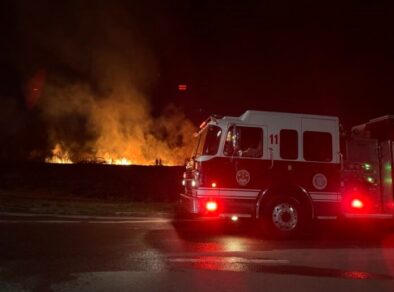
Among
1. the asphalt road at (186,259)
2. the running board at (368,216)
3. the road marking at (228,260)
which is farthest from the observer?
the running board at (368,216)

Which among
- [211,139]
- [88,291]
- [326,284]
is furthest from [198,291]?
[211,139]

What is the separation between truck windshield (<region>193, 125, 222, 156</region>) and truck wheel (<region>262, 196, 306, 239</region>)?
5.15 ft

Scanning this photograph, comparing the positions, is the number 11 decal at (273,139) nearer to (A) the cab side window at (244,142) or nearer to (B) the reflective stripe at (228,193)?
(A) the cab side window at (244,142)

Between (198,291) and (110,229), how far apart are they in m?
5.56

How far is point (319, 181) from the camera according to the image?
10.4 metres

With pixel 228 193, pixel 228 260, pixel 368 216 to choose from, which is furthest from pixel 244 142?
pixel 228 260

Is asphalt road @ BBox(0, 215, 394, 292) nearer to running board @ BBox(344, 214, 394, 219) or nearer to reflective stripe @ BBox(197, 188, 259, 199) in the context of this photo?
running board @ BBox(344, 214, 394, 219)

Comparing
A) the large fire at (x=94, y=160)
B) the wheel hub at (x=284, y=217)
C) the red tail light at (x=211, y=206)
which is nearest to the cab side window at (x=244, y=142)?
the red tail light at (x=211, y=206)

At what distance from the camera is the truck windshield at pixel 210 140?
1020 cm

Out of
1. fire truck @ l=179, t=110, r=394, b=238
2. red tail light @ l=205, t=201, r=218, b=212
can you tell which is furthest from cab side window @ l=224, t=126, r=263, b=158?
red tail light @ l=205, t=201, r=218, b=212

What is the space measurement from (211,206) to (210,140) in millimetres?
1373

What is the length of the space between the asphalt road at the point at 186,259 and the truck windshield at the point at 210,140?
1728 mm

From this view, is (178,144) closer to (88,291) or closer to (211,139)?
(211,139)

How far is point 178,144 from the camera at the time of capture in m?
27.4
